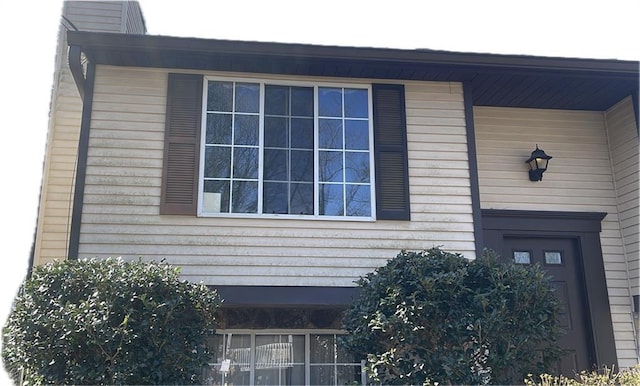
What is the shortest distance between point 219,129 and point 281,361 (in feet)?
8.34

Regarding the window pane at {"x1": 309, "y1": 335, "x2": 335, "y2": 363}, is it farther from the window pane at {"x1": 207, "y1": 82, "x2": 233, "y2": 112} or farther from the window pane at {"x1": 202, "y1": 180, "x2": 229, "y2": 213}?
the window pane at {"x1": 207, "y1": 82, "x2": 233, "y2": 112}

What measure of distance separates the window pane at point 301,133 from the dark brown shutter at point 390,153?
0.70 meters

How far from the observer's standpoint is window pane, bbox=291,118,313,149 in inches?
242

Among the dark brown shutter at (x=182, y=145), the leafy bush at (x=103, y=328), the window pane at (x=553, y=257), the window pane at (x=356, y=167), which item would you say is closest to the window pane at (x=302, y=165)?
the window pane at (x=356, y=167)

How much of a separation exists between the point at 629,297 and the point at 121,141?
5.98 meters

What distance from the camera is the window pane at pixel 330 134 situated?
6184 millimetres

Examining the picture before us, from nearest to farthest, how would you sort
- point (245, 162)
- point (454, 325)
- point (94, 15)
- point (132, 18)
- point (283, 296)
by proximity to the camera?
point (454, 325), point (283, 296), point (245, 162), point (94, 15), point (132, 18)

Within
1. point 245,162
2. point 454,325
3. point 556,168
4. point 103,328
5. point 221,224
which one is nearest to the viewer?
point 103,328

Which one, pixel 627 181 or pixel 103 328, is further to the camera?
pixel 627 181

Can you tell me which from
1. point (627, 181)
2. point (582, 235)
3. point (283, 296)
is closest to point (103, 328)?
point (283, 296)

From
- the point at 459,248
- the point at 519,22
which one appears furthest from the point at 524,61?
the point at 459,248

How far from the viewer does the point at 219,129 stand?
609cm

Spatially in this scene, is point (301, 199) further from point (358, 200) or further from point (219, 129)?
point (219, 129)

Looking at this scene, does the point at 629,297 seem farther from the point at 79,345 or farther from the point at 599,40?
the point at 79,345
